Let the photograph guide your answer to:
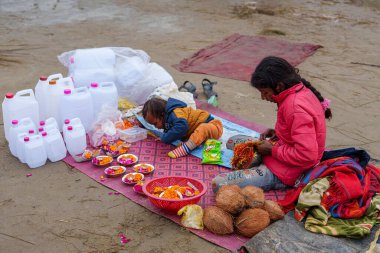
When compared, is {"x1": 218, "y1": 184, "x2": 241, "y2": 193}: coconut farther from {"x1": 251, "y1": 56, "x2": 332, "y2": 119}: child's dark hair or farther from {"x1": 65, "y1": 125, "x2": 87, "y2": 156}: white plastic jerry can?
{"x1": 65, "y1": 125, "x2": 87, "y2": 156}: white plastic jerry can

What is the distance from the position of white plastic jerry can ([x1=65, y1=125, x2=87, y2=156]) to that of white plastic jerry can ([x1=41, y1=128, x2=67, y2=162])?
0.22 ft

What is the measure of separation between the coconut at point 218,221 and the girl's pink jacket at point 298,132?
69cm

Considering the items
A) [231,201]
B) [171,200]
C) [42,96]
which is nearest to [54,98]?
[42,96]

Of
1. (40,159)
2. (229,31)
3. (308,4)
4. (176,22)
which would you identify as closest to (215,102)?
(40,159)

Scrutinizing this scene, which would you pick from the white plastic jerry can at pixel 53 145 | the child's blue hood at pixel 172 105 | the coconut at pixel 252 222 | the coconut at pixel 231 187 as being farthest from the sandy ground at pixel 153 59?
the child's blue hood at pixel 172 105

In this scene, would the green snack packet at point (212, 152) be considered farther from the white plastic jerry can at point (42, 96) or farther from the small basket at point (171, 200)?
the white plastic jerry can at point (42, 96)

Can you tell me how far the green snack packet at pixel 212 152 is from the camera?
4.39 metres

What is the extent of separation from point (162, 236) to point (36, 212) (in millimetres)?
1054

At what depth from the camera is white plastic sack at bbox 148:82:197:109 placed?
5340 millimetres

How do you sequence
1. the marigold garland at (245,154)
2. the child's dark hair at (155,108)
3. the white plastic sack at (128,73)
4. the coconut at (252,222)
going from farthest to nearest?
the white plastic sack at (128,73), the child's dark hair at (155,108), the marigold garland at (245,154), the coconut at (252,222)

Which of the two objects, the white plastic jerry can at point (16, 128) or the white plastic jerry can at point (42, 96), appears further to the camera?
the white plastic jerry can at point (42, 96)

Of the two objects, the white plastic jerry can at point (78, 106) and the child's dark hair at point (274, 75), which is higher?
the child's dark hair at point (274, 75)

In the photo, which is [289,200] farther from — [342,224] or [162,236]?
[162,236]

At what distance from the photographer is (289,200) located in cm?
357
